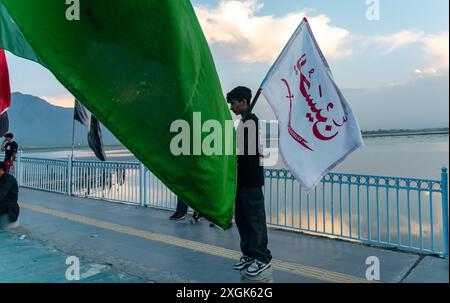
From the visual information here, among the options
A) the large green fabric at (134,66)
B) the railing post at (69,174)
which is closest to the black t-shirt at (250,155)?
the large green fabric at (134,66)

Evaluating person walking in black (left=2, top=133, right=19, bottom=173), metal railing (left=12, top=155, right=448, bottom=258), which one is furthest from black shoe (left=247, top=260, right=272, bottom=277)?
person walking in black (left=2, top=133, right=19, bottom=173)

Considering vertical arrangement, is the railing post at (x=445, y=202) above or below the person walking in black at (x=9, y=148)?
below

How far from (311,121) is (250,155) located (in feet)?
2.65

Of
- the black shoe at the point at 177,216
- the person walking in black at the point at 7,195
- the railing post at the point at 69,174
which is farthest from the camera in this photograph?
the railing post at the point at 69,174

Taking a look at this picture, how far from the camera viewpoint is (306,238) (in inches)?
215

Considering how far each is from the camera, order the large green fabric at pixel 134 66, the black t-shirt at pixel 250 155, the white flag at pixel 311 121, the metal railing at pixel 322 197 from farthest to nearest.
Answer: the metal railing at pixel 322 197 < the white flag at pixel 311 121 < the black t-shirt at pixel 250 155 < the large green fabric at pixel 134 66

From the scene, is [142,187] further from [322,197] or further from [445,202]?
[445,202]

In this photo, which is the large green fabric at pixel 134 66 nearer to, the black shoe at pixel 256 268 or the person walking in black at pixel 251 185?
the person walking in black at pixel 251 185

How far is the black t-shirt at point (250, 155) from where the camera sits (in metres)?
3.64

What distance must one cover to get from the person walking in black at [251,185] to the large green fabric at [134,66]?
2.45m

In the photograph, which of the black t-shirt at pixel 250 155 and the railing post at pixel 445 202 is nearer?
the black t-shirt at pixel 250 155
